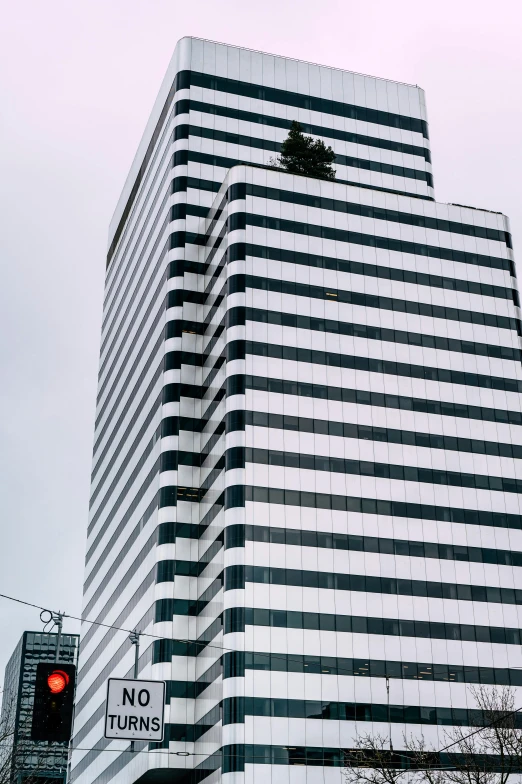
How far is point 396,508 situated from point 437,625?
11.7 m

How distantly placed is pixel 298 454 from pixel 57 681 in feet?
253

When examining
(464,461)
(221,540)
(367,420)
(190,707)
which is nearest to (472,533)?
(464,461)

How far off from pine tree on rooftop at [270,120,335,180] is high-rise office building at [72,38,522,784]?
5.00 meters

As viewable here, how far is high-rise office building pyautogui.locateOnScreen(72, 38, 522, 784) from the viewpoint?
9494cm

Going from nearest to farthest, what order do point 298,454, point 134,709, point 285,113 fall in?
point 134,709 → point 298,454 → point 285,113

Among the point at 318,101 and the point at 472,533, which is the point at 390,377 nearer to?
the point at 472,533

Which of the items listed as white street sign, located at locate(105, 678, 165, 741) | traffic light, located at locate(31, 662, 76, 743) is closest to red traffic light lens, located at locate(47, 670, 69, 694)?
traffic light, located at locate(31, 662, 76, 743)

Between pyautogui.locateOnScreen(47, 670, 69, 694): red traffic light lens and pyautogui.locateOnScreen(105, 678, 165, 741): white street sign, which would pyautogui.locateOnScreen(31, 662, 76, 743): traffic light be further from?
pyautogui.locateOnScreen(105, 678, 165, 741): white street sign

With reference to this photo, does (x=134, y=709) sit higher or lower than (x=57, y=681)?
higher

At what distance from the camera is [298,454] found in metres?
102

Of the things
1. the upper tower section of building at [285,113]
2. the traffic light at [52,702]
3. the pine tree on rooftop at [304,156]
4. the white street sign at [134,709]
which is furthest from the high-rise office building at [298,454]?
the traffic light at [52,702]

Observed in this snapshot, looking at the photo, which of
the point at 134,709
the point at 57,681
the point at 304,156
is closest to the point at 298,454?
the point at 304,156

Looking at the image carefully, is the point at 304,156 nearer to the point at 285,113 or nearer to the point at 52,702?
the point at 285,113

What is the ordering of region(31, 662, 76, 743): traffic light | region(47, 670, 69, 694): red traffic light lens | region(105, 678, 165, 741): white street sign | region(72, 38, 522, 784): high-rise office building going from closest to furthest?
region(31, 662, 76, 743): traffic light, region(47, 670, 69, 694): red traffic light lens, region(105, 678, 165, 741): white street sign, region(72, 38, 522, 784): high-rise office building
